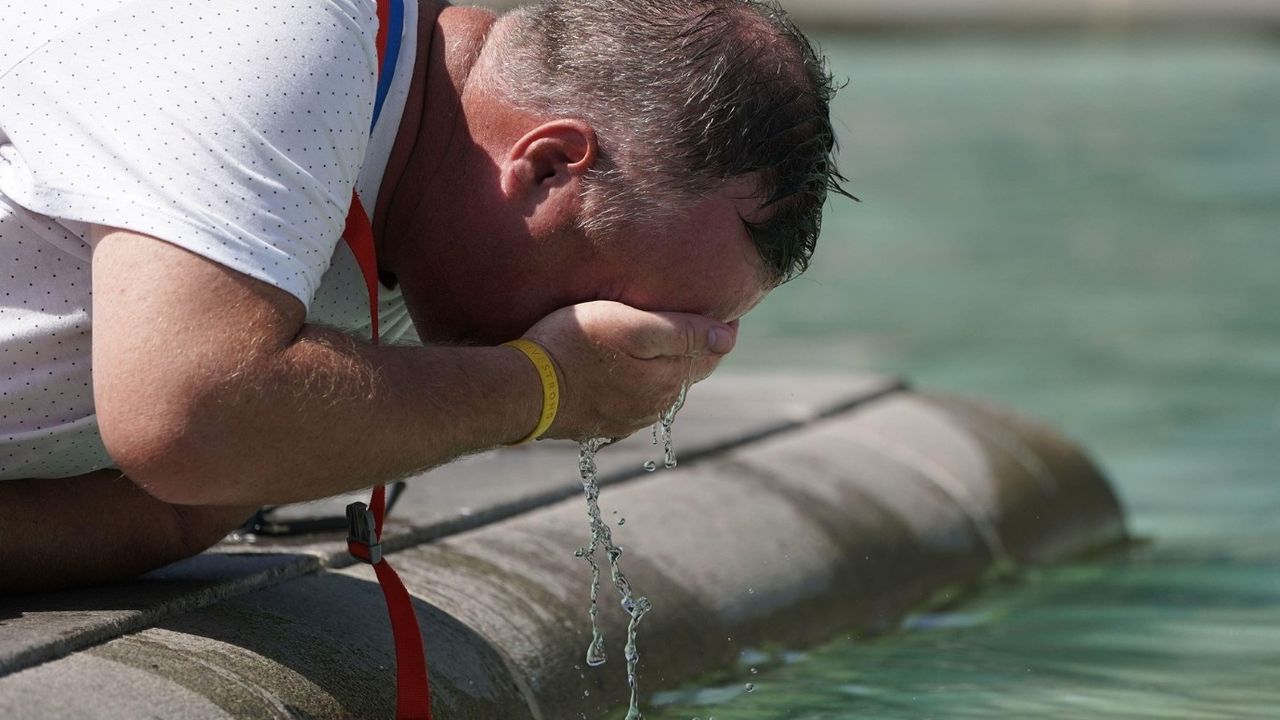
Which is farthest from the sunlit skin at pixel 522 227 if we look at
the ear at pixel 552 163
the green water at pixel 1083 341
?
the green water at pixel 1083 341

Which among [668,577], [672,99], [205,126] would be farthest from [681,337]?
[668,577]

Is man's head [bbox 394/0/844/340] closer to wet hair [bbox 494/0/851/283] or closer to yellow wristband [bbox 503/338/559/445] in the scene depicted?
wet hair [bbox 494/0/851/283]

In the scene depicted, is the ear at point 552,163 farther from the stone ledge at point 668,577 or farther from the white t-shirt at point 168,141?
the stone ledge at point 668,577

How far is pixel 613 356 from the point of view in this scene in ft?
9.59

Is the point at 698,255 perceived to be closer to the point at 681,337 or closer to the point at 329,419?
the point at 681,337

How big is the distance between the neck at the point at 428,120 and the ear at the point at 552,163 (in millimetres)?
108

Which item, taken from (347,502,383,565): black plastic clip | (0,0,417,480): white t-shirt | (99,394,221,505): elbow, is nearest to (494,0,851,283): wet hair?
(0,0,417,480): white t-shirt

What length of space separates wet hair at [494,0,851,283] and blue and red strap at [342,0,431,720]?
19 centimetres

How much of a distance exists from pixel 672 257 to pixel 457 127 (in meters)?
0.39

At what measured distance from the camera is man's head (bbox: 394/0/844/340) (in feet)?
9.62

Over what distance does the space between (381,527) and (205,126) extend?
80 centimetres

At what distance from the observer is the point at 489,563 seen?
3912mm

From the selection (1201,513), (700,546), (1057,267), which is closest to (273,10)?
(700,546)

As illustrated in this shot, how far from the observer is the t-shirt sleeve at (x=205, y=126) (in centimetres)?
252
